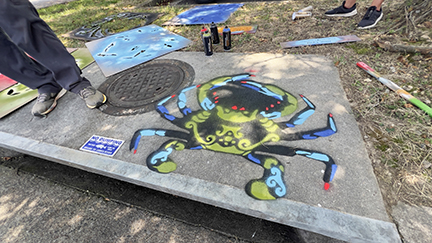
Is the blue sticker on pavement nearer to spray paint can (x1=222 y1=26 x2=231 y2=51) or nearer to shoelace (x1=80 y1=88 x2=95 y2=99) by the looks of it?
shoelace (x1=80 y1=88 x2=95 y2=99)

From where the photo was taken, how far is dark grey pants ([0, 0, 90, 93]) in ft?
7.11

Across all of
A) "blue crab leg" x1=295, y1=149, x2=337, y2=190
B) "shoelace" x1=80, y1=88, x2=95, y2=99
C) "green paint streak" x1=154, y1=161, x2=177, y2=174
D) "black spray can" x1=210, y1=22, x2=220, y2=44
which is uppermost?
"black spray can" x1=210, y1=22, x2=220, y2=44

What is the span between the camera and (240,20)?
4.56 metres

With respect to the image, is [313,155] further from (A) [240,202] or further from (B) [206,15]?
(B) [206,15]

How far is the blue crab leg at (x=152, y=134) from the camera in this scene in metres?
2.18

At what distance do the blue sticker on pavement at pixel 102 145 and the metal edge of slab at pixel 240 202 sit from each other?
0.22 ft

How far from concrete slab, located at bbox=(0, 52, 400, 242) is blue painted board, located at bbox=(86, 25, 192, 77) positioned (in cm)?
98

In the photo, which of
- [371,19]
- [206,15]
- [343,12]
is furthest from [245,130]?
[206,15]

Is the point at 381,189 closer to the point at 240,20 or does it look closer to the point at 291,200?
the point at 291,200

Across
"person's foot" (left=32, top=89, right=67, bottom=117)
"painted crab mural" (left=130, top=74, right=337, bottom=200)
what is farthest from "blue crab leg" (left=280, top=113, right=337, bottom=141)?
"person's foot" (left=32, top=89, right=67, bottom=117)

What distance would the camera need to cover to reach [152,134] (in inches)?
89.4

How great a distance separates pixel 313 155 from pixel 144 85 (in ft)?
7.93

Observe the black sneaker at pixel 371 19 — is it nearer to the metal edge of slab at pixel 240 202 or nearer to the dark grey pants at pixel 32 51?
the metal edge of slab at pixel 240 202

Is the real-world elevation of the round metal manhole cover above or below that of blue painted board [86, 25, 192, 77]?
below
